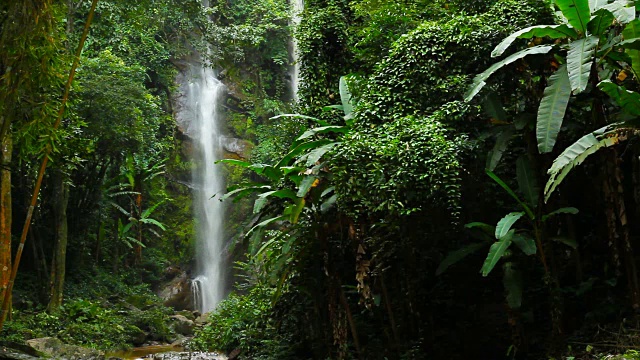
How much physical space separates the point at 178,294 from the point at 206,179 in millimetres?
4226

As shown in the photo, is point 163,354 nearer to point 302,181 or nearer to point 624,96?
point 302,181

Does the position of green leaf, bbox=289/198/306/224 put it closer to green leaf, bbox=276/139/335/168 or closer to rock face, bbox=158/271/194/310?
green leaf, bbox=276/139/335/168

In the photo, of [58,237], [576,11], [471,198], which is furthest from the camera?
[58,237]

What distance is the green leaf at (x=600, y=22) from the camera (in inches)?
204

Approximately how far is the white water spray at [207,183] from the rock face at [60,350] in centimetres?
903

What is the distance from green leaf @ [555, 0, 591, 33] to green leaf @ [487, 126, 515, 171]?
1.16 metres

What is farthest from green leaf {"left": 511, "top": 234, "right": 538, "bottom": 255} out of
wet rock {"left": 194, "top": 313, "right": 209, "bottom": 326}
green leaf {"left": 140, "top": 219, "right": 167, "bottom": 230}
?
green leaf {"left": 140, "top": 219, "right": 167, "bottom": 230}

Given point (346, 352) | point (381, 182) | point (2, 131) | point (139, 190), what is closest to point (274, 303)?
point (346, 352)

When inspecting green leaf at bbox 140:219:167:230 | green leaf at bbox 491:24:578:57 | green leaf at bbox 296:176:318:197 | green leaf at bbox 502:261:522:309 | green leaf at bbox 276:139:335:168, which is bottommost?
green leaf at bbox 502:261:522:309

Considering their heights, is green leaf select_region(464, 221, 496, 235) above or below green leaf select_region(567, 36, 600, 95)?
below

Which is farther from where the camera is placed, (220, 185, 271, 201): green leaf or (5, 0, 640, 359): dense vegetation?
(220, 185, 271, 201): green leaf

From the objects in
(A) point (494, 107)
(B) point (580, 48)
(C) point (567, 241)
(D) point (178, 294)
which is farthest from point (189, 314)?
(B) point (580, 48)

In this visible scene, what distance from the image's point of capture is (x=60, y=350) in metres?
8.92

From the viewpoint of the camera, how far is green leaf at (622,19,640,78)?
16.3ft
